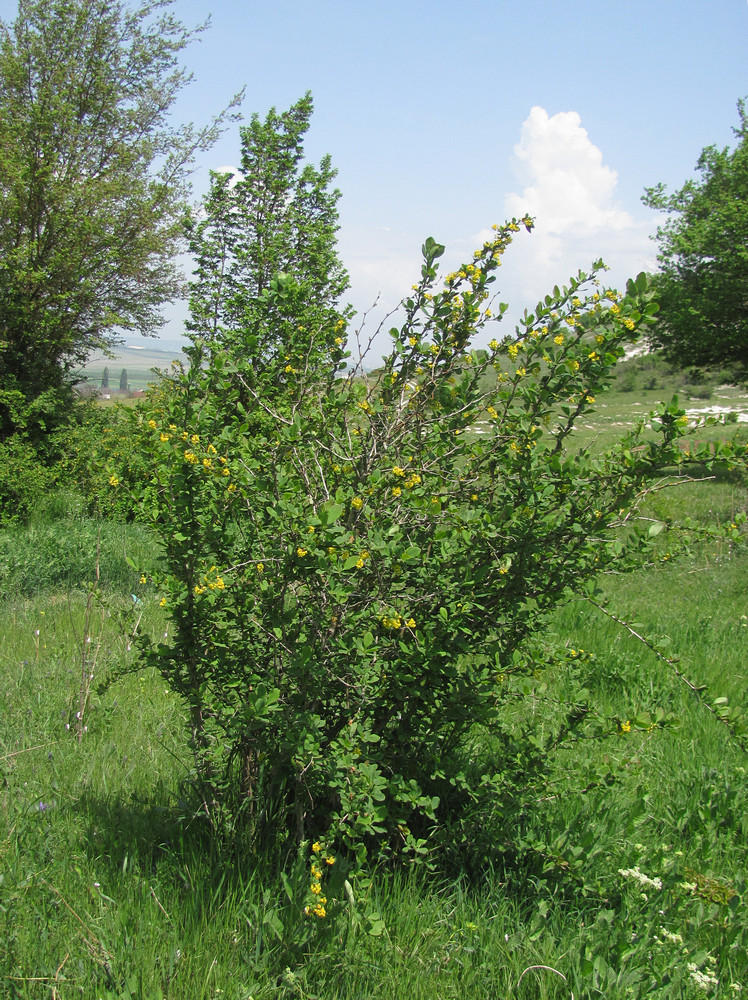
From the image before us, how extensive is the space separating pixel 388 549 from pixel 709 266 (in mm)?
15809

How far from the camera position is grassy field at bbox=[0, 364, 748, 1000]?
192 cm

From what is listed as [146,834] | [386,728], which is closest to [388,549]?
[386,728]

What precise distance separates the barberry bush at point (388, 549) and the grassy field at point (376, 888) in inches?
8.0

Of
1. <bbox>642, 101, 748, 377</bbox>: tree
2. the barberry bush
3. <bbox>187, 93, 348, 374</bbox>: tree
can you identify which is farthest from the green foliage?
<bbox>642, 101, 748, 377</bbox>: tree

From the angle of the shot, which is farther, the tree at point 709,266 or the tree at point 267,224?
the tree at point 709,266

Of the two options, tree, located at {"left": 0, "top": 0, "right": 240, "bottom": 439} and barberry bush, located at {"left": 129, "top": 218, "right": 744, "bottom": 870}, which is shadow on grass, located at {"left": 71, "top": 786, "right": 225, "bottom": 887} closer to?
barberry bush, located at {"left": 129, "top": 218, "right": 744, "bottom": 870}

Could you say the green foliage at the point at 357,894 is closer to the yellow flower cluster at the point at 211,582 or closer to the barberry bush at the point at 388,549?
the barberry bush at the point at 388,549

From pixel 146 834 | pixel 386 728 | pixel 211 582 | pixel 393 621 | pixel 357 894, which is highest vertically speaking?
pixel 211 582

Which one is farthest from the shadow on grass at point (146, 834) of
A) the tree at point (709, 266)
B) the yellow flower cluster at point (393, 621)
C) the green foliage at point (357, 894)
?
the tree at point (709, 266)

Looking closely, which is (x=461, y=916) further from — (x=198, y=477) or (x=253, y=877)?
(x=198, y=477)

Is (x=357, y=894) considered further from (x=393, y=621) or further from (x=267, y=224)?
(x=267, y=224)

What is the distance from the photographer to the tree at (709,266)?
46.8ft

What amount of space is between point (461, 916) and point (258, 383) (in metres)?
1.86

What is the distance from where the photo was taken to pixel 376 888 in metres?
2.16
